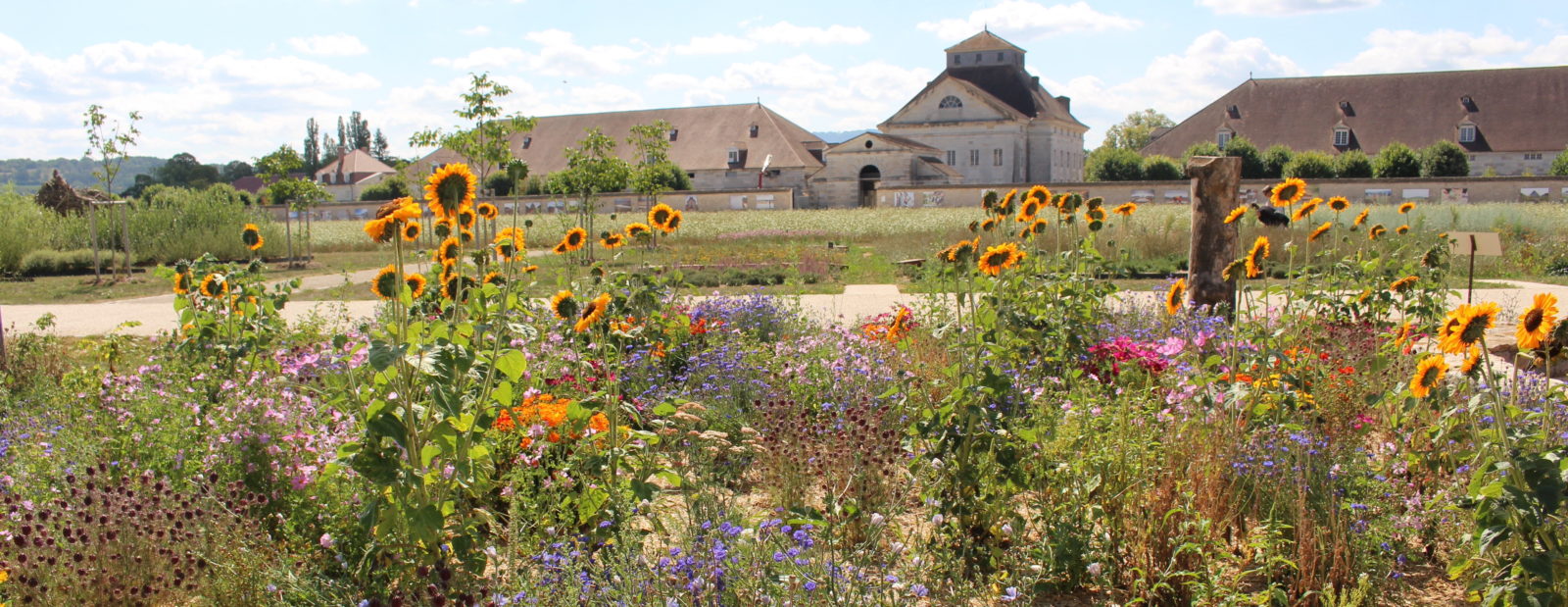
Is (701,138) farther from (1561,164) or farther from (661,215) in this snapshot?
(661,215)

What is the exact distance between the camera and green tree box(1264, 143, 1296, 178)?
4666cm

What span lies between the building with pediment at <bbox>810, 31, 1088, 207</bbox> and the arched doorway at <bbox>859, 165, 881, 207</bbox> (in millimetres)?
53

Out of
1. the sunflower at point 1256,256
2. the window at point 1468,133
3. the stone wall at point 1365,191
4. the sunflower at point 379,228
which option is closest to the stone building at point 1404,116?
the window at point 1468,133

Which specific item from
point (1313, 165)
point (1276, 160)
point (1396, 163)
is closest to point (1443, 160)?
point (1396, 163)

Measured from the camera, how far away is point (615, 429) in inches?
139

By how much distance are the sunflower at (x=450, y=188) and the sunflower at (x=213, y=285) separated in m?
3.07

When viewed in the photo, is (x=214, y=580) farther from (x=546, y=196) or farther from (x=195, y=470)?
(x=546, y=196)

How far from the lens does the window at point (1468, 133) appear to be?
159ft

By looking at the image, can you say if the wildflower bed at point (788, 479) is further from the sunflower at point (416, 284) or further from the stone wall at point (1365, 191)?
the stone wall at point (1365, 191)

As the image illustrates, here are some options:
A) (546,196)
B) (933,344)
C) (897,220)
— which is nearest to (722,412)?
(933,344)

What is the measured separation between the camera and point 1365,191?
34.9m

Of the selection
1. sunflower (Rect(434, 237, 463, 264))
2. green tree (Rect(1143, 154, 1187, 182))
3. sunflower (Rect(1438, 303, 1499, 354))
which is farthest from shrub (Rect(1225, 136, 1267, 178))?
sunflower (Rect(1438, 303, 1499, 354))

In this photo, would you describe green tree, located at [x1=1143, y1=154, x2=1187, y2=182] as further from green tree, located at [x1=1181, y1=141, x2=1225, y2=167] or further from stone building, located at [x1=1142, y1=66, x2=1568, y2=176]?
stone building, located at [x1=1142, y1=66, x2=1568, y2=176]

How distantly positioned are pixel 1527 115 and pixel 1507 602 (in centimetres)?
5772
